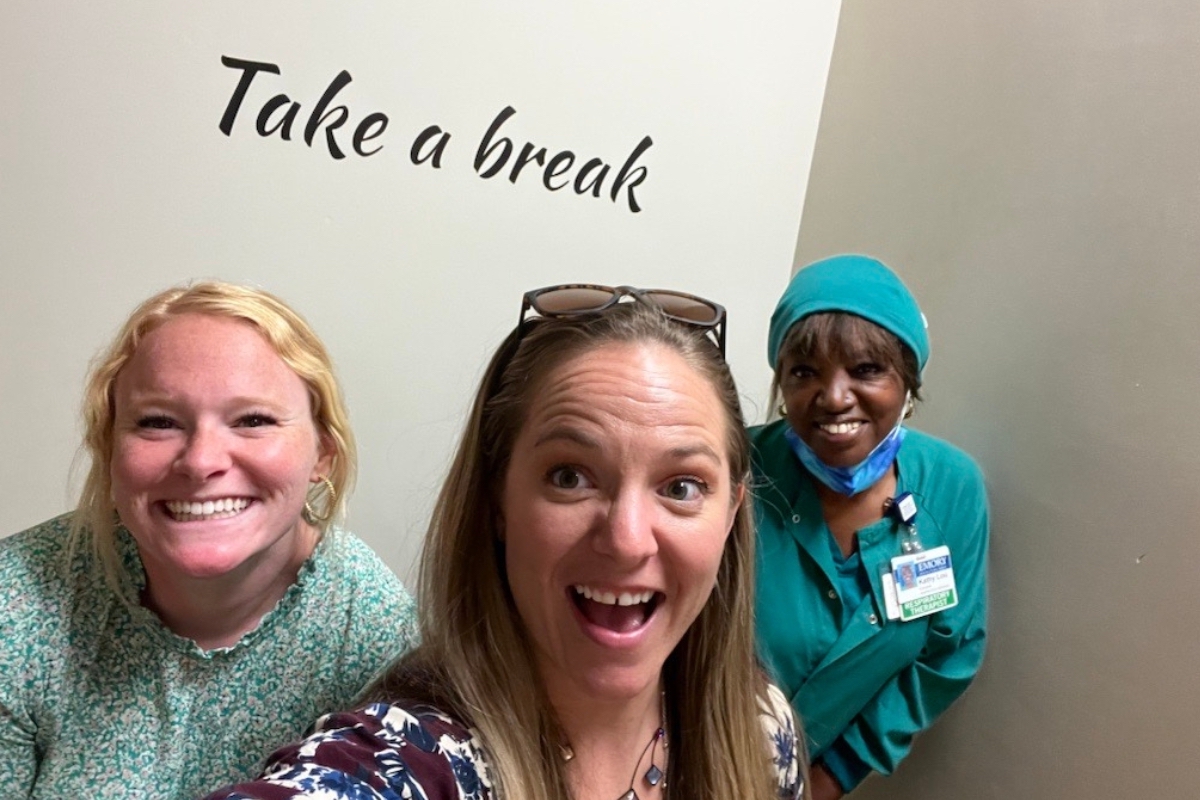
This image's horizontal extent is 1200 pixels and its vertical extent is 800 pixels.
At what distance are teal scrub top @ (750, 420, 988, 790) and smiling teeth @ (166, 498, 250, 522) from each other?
3.00 ft

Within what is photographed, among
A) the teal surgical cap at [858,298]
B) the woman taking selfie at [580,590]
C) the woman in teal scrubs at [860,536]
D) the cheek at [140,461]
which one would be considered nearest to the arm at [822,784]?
the woman in teal scrubs at [860,536]

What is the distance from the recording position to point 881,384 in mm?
1471

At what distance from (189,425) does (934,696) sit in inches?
55.1

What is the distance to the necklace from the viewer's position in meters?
0.97

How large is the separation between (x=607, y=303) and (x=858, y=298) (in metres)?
0.66

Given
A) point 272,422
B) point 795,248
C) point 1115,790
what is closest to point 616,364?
point 272,422

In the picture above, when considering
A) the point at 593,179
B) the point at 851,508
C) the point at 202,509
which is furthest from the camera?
the point at 593,179

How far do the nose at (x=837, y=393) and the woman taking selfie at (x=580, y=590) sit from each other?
0.47 meters

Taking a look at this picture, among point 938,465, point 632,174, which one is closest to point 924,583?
point 938,465

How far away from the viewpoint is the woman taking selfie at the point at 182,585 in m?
1.09

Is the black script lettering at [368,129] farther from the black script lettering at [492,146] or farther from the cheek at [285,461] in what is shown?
the cheek at [285,461]

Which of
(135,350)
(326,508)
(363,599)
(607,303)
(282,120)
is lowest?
(363,599)

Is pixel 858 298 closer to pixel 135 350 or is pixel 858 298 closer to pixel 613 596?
pixel 613 596

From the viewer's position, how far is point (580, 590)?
0.88 meters
